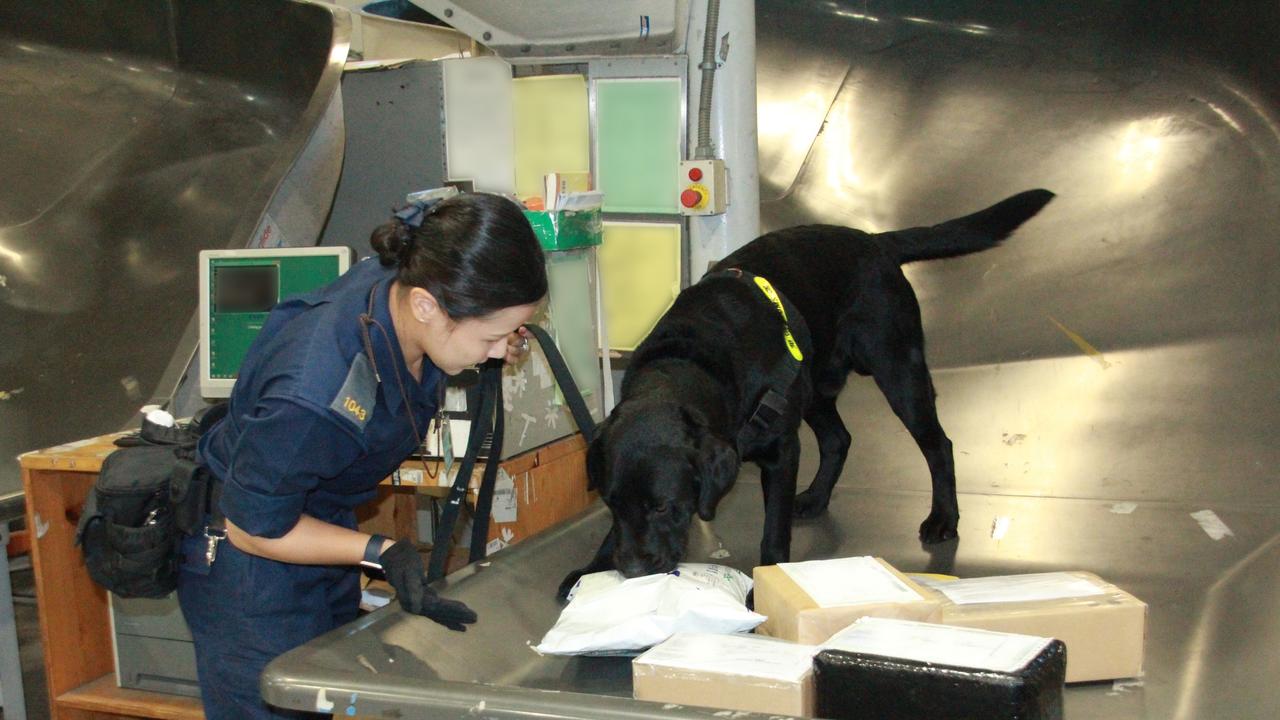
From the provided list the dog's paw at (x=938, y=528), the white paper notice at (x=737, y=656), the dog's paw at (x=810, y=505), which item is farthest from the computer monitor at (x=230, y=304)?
the white paper notice at (x=737, y=656)

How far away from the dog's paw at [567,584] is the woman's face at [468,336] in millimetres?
578

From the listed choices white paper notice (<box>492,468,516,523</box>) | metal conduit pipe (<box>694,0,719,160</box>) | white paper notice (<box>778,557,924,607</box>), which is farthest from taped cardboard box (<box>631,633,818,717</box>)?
metal conduit pipe (<box>694,0,719,160</box>)

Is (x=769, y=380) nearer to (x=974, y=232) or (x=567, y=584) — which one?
(x=567, y=584)

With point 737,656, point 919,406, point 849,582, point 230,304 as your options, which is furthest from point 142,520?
point 919,406

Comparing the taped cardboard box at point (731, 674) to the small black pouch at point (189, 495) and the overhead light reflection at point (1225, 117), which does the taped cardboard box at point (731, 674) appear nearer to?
the small black pouch at point (189, 495)

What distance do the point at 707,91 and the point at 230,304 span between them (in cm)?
137

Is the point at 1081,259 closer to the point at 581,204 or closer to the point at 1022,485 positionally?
the point at 1022,485

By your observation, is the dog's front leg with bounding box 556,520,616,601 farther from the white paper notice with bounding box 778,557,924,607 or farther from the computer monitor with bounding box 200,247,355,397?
the computer monitor with bounding box 200,247,355,397

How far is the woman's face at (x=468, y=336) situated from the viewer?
1432mm

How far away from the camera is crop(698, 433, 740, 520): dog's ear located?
6.17ft

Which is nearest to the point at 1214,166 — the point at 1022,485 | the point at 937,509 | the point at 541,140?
the point at 1022,485

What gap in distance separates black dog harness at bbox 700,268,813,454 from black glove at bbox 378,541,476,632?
783 millimetres

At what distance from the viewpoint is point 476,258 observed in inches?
54.2

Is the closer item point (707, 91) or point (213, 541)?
point (213, 541)
